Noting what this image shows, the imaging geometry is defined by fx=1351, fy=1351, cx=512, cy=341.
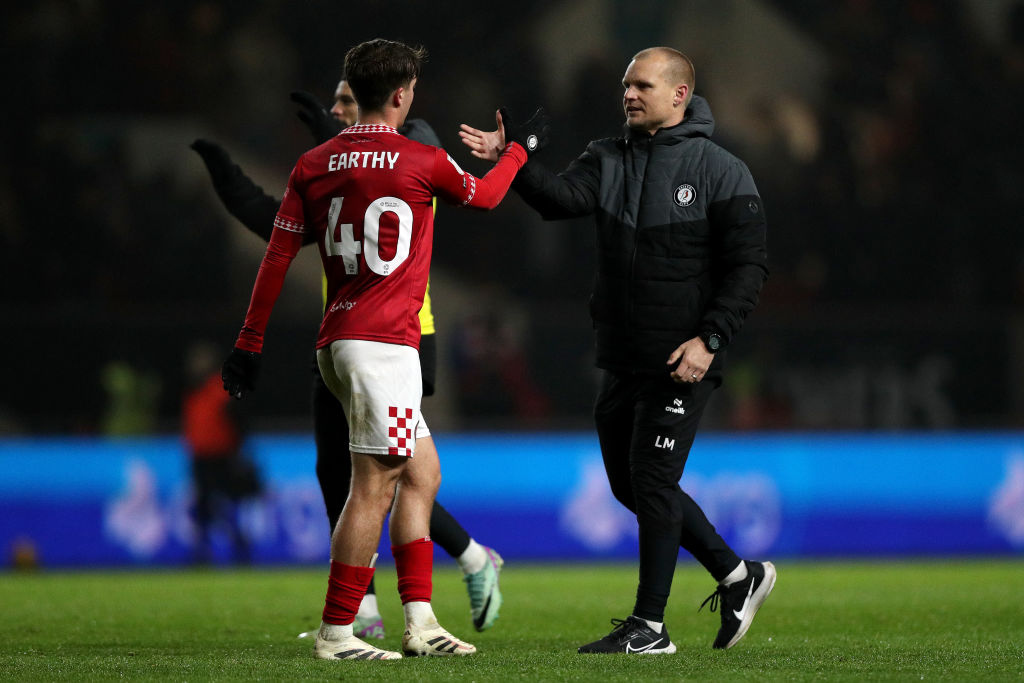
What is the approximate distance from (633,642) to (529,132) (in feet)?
5.58

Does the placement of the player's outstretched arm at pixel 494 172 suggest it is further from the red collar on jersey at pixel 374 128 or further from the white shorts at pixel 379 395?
the white shorts at pixel 379 395

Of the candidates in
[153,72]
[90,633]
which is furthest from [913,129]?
[90,633]

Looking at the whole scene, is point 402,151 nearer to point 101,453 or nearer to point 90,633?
point 90,633

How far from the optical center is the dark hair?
4.03m

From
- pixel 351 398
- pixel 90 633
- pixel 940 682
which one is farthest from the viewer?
pixel 90 633

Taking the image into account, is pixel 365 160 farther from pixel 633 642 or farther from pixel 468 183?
pixel 633 642

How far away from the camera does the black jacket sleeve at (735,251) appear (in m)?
4.43

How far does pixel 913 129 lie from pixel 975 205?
4.86 feet

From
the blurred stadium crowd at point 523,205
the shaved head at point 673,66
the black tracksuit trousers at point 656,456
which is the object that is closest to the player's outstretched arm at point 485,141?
the shaved head at point 673,66

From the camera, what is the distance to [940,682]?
352cm

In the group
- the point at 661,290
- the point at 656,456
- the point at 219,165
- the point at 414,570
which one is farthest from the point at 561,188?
the point at 219,165

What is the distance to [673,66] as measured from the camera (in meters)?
4.66

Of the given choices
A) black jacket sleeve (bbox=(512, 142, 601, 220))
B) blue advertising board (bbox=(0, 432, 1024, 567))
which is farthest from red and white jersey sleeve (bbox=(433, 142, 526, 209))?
blue advertising board (bbox=(0, 432, 1024, 567))

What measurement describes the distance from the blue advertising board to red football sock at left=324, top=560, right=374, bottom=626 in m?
6.60
